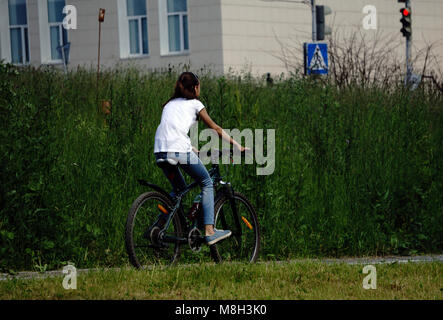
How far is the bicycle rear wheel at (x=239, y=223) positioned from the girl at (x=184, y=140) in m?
0.33

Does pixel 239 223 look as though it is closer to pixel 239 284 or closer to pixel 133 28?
pixel 239 284

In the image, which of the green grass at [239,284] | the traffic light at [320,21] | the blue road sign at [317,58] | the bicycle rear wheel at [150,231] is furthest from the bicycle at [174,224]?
the traffic light at [320,21]

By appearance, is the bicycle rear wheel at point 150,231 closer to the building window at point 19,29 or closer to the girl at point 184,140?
the girl at point 184,140

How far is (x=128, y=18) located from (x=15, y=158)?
1921 cm

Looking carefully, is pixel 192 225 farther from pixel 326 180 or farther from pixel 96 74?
pixel 96 74

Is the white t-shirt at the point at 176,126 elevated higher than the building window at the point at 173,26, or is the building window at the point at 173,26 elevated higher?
the building window at the point at 173,26

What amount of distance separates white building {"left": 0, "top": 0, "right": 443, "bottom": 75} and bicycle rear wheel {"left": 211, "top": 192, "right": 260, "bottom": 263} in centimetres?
1730

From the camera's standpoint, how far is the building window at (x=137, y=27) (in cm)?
2948

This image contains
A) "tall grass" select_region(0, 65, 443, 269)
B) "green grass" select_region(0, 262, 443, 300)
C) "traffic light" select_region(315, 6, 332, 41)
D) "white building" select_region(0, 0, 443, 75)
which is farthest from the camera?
"white building" select_region(0, 0, 443, 75)

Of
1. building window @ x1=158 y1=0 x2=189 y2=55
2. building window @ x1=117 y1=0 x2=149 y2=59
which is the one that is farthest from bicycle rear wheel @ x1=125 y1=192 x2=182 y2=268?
building window @ x1=117 y1=0 x2=149 y2=59

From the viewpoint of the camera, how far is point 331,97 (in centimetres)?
1398

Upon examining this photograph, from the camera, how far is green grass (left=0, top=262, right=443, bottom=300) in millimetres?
8055

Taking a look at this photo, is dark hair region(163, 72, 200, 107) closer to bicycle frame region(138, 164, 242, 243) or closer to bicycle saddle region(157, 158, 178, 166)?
bicycle saddle region(157, 158, 178, 166)

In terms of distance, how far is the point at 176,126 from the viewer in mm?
9438
